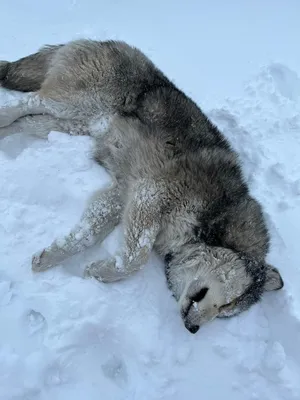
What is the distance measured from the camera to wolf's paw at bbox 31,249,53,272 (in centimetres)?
391

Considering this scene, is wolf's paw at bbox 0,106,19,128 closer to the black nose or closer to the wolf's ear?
the black nose

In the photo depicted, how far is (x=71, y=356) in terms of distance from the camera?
349 cm

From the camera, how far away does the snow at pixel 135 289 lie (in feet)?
11.5

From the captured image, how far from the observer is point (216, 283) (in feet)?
13.2

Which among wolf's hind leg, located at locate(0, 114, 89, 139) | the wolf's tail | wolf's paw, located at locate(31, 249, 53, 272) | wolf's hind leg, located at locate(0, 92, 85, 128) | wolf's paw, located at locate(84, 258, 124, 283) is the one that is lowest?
wolf's paw, located at locate(84, 258, 124, 283)

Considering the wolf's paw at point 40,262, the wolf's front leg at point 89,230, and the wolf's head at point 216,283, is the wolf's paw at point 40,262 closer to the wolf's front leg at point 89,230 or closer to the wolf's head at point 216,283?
the wolf's front leg at point 89,230

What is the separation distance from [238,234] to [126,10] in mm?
4301

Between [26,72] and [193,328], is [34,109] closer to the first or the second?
[26,72]

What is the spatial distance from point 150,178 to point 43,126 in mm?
1449

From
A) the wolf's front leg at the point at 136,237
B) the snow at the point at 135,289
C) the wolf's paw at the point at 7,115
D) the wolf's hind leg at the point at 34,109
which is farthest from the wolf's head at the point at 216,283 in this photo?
the wolf's paw at the point at 7,115

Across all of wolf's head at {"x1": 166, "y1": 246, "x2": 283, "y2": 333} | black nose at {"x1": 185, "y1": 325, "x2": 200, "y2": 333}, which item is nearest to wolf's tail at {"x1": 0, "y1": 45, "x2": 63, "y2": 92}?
wolf's head at {"x1": 166, "y1": 246, "x2": 283, "y2": 333}

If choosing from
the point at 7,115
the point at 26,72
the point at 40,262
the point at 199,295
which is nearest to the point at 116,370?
the point at 199,295

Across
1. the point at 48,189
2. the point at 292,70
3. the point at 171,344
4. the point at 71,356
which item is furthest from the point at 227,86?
the point at 71,356

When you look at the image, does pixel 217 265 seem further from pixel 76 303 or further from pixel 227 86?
pixel 227 86
